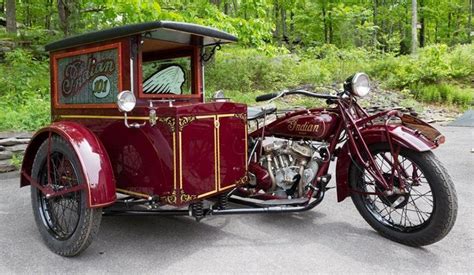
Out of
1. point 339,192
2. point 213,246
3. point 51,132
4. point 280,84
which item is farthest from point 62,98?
point 280,84

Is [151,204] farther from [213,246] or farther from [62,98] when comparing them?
[62,98]

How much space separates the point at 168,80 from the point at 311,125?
1.25 meters

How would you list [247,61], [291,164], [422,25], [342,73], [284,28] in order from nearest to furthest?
[291,164], [247,61], [342,73], [284,28], [422,25]

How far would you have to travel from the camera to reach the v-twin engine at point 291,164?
10.1 ft

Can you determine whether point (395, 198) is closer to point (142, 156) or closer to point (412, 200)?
point (412, 200)

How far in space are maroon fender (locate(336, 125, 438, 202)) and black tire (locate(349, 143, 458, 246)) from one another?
1.8 inches

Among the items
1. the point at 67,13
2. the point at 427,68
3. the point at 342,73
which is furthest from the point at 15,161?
the point at 427,68

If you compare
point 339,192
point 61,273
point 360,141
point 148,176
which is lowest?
point 61,273

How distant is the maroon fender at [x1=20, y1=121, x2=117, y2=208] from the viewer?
2471mm

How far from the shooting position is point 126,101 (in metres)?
2.44

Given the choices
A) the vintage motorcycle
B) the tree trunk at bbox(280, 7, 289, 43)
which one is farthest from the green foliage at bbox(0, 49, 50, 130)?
the tree trunk at bbox(280, 7, 289, 43)

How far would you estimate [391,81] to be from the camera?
405 inches

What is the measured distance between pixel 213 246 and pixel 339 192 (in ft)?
3.36

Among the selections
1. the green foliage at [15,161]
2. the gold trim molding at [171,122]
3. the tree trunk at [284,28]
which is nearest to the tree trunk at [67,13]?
the green foliage at [15,161]
